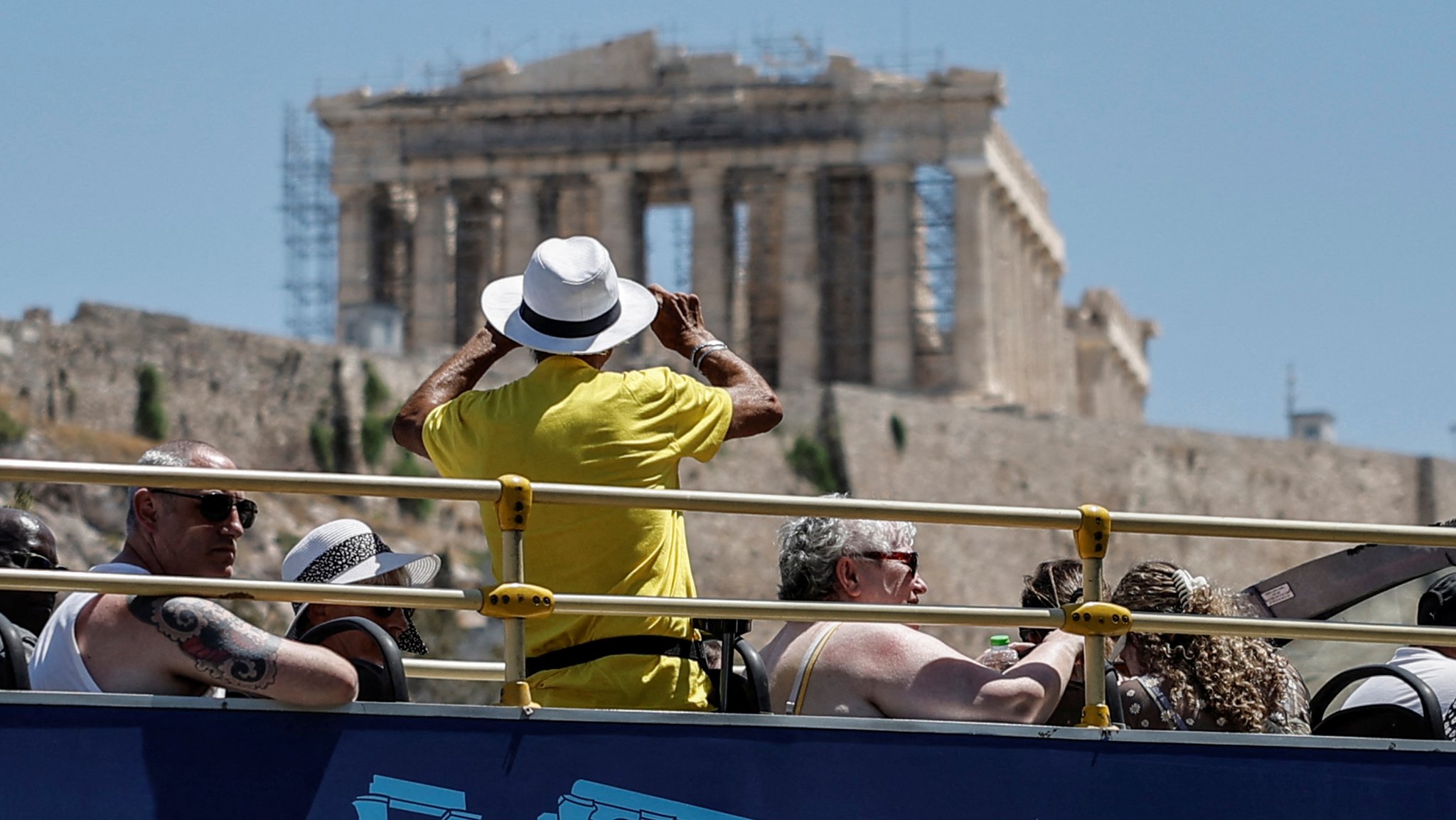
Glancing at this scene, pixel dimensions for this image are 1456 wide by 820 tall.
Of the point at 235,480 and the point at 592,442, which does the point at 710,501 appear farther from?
the point at 235,480

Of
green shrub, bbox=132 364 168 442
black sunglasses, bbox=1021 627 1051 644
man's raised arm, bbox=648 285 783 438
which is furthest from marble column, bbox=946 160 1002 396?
man's raised arm, bbox=648 285 783 438

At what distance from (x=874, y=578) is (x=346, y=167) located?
5306 cm

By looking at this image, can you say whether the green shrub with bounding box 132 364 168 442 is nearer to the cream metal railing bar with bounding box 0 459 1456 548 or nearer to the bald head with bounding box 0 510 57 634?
the bald head with bounding box 0 510 57 634

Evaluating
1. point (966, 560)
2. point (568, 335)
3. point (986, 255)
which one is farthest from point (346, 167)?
point (568, 335)

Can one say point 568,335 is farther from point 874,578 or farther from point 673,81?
point 673,81

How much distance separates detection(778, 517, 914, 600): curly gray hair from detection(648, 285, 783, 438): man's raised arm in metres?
0.28

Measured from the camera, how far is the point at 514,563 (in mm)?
5477

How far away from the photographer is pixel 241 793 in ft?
17.5

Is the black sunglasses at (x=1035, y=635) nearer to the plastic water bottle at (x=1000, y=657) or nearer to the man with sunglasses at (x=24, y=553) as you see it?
the plastic water bottle at (x=1000, y=657)

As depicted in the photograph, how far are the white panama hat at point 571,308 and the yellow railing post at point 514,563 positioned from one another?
564 millimetres

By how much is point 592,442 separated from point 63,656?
50.7 inches

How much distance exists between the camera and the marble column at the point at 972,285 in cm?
5506

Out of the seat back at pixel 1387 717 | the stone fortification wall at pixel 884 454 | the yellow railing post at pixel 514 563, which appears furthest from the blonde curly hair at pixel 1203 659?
the stone fortification wall at pixel 884 454

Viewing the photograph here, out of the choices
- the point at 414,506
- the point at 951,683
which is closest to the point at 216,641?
the point at 951,683
